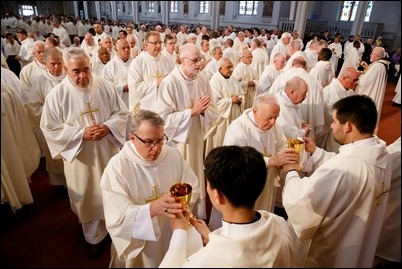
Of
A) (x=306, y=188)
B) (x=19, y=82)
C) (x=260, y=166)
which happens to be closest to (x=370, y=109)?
(x=306, y=188)

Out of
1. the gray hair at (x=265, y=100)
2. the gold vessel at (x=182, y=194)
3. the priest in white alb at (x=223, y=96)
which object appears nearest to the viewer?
the gold vessel at (x=182, y=194)

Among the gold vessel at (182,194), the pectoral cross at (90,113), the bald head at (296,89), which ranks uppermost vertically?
the bald head at (296,89)

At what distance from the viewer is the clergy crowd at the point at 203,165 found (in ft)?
5.19

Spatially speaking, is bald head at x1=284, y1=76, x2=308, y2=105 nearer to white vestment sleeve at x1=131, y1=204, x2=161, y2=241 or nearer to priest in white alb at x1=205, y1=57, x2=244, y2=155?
priest in white alb at x1=205, y1=57, x2=244, y2=155

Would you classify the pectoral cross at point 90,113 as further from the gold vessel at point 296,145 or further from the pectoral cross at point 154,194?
the gold vessel at point 296,145

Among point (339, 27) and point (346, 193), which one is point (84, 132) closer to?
point (346, 193)

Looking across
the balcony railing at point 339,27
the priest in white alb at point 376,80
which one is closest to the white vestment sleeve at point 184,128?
the priest in white alb at point 376,80

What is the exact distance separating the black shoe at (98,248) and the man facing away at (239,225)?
6.22 ft

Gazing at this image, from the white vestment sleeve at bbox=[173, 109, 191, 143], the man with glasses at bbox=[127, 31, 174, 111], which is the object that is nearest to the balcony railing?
the man with glasses at bbox=[127, 31, 174, 111]

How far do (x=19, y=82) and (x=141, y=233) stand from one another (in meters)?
3.85

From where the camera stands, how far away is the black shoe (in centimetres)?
319

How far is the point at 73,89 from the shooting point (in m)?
3.32

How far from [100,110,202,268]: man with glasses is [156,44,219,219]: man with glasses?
4.40 ft

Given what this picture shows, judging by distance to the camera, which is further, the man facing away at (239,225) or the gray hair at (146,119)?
the gray hair at (146,119)
